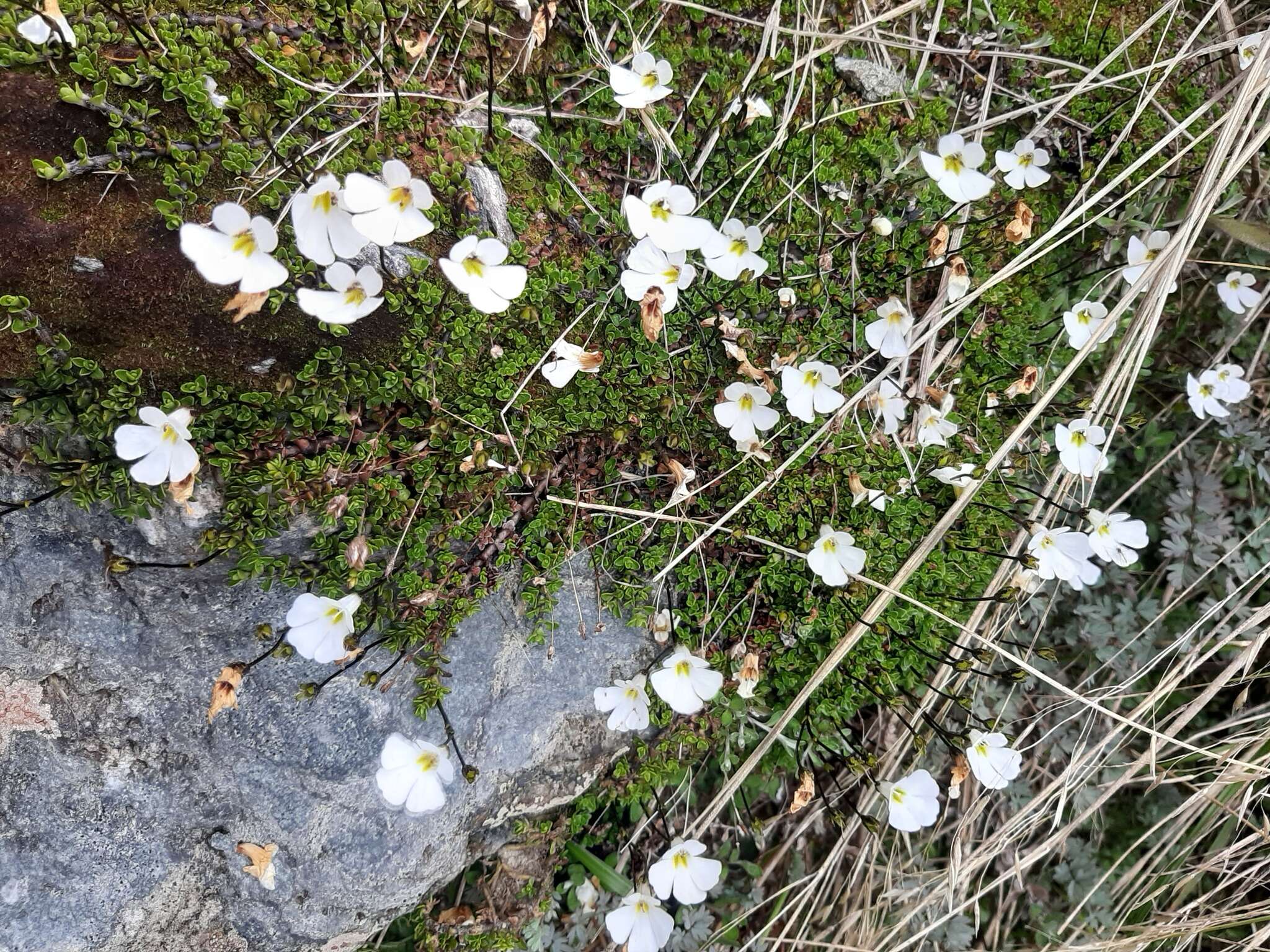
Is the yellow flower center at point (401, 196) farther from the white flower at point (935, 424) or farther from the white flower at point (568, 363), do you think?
the white flower at point (935, 424)

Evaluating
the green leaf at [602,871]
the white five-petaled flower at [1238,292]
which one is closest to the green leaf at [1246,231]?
the white five-petaled flower at [1238,292]

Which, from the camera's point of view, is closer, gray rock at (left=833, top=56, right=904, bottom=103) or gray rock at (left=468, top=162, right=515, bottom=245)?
gray rock at (left=468, top=162, right=515, bottom=245)

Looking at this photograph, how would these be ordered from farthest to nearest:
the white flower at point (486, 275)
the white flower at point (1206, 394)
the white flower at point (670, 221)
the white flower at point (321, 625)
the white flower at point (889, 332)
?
the white flower at point (1206, 394)
the white flower at point (889, 332)
the white flower at point (670, 221)
the white flower at point (321, 625)
the white flower at point (486, 275)

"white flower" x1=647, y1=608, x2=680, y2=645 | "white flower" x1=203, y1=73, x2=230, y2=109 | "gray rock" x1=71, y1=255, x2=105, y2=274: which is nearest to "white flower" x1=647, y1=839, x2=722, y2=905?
"white flower" x1=647, y1=608, x2=680, y2=645

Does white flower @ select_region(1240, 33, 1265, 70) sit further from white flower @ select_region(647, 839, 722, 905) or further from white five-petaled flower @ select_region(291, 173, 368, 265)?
white flower @ select_region(647, 839, 722, 905)

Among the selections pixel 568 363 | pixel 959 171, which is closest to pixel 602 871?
pixel 568 363

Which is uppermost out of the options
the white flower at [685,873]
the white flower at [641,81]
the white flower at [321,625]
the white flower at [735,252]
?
the white flower at [641,81]

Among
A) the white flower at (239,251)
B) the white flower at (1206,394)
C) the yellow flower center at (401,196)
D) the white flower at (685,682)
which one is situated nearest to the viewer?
the white flower at (239,251)

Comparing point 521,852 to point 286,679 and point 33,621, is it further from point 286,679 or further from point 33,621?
point 33,621

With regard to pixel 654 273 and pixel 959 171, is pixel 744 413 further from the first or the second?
pixel 959 171
